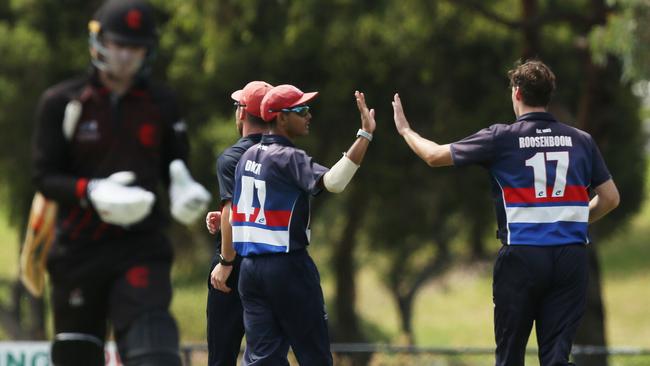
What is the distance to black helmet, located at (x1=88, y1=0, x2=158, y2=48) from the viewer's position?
20.0ft

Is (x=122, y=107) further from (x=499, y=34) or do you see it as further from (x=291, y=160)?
(x=499, y=34)

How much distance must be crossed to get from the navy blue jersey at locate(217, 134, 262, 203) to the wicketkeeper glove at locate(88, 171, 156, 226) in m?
1.93

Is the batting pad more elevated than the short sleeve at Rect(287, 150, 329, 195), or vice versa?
the short sleeve at Rect(287, 150, 329, 195)

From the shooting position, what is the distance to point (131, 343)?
6070 millimetres

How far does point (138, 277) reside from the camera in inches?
243

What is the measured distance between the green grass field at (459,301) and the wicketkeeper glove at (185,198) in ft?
77.3

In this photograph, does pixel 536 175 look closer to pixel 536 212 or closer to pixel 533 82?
pixel 536 212

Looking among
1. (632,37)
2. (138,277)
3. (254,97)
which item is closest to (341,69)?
(632,37)

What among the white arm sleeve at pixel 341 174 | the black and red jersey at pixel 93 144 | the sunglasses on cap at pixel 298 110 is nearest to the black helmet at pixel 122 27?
the black and red jersey at pixel 93 144

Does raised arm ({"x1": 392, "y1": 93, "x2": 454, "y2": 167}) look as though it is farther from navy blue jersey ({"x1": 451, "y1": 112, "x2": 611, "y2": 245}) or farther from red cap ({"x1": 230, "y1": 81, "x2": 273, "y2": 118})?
red cap ({"x1": 230, "y1": 81, "x2": 273, "y2": 118})

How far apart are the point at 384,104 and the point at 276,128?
15881 mm

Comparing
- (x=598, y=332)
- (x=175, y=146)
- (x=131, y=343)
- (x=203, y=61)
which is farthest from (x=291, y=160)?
(x=203, y=61)

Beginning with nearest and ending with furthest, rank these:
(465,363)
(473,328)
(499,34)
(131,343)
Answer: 1. (131,343)
2. (465,363)
3. (499,34)
4. (473,328)

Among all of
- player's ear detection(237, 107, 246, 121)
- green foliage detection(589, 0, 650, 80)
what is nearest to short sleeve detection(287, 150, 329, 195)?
player's ear detection(237, 107, 246, 121)
